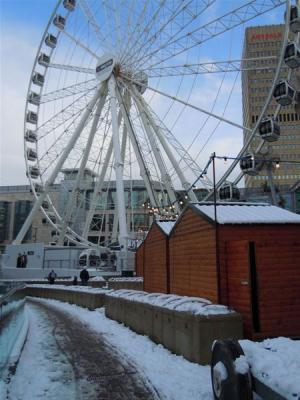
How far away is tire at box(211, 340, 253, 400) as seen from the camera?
575 centimetres

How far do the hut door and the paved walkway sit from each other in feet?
8.20

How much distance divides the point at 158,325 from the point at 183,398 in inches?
165

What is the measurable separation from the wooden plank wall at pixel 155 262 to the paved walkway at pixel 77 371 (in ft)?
9.55

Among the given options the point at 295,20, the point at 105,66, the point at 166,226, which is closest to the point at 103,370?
the point at 166,226

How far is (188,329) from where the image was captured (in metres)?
9.20

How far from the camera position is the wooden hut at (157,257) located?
1460 cm

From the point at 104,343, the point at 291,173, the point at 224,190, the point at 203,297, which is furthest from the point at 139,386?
the point at 291,173

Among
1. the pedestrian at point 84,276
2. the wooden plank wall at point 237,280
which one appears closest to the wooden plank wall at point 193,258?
the wooden plank wall at point 237,280

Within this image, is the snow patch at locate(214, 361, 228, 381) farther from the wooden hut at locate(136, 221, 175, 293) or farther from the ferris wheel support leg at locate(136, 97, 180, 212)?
the ferris wheel support leg at locate(136, 97, 180, 212)

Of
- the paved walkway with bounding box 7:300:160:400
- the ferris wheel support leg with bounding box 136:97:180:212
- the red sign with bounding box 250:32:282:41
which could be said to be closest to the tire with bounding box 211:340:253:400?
the paved walkway with bounding box 7:300:160:400

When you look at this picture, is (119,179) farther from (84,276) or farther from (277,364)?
(277,364)

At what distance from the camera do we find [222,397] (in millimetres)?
6078

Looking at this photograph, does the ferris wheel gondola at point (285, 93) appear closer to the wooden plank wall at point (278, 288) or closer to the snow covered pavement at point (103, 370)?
the wooden plank wall at point (278, 288)

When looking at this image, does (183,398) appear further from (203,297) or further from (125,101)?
(125,101)
